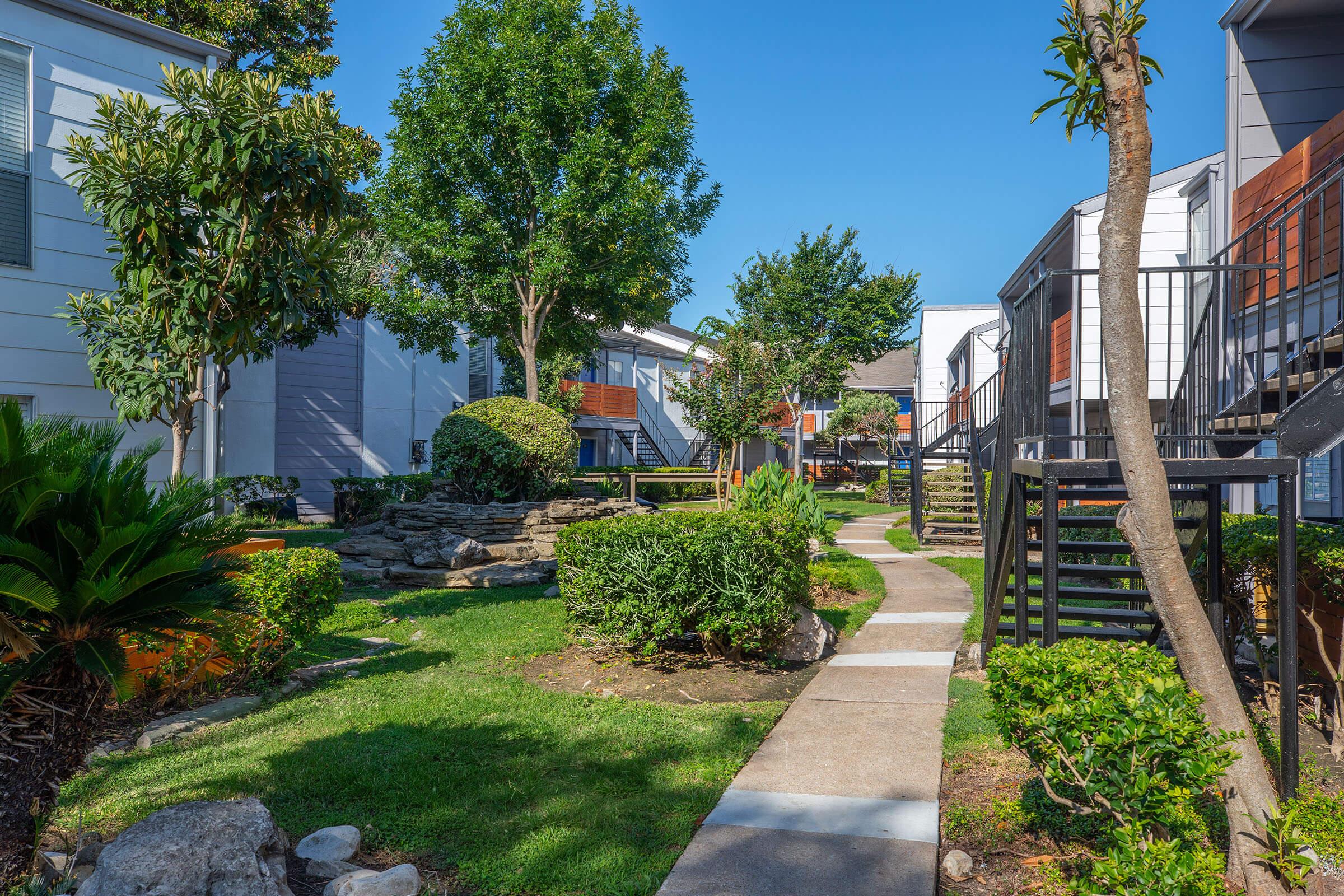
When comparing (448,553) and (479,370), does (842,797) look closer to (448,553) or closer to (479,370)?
(448,553)

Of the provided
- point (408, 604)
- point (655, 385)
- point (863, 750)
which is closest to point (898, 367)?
point (655, 385)

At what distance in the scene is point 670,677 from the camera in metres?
6.27

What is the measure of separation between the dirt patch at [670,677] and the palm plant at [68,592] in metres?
3.29

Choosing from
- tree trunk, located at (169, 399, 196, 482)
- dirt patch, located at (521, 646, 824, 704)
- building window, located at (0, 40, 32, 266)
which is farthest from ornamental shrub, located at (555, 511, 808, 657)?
building window, located at (0, 40, 32, 266)

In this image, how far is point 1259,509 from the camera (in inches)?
320

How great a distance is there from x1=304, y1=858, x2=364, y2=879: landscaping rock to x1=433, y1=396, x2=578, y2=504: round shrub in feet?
29.9

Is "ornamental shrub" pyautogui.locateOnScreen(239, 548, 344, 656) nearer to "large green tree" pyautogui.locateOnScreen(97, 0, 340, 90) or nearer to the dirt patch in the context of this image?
the dirt patch

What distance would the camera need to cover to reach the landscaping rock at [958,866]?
3273 mm

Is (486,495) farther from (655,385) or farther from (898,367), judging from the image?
(898,367)

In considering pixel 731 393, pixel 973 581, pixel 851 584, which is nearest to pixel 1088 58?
pixel 851 584

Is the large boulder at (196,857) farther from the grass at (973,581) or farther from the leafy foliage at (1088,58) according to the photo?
the grass at (973,581)

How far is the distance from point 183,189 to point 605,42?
1066 centimetres

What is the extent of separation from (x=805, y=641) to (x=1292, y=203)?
17.5ft

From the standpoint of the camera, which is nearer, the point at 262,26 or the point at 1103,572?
the point at 1103,572
